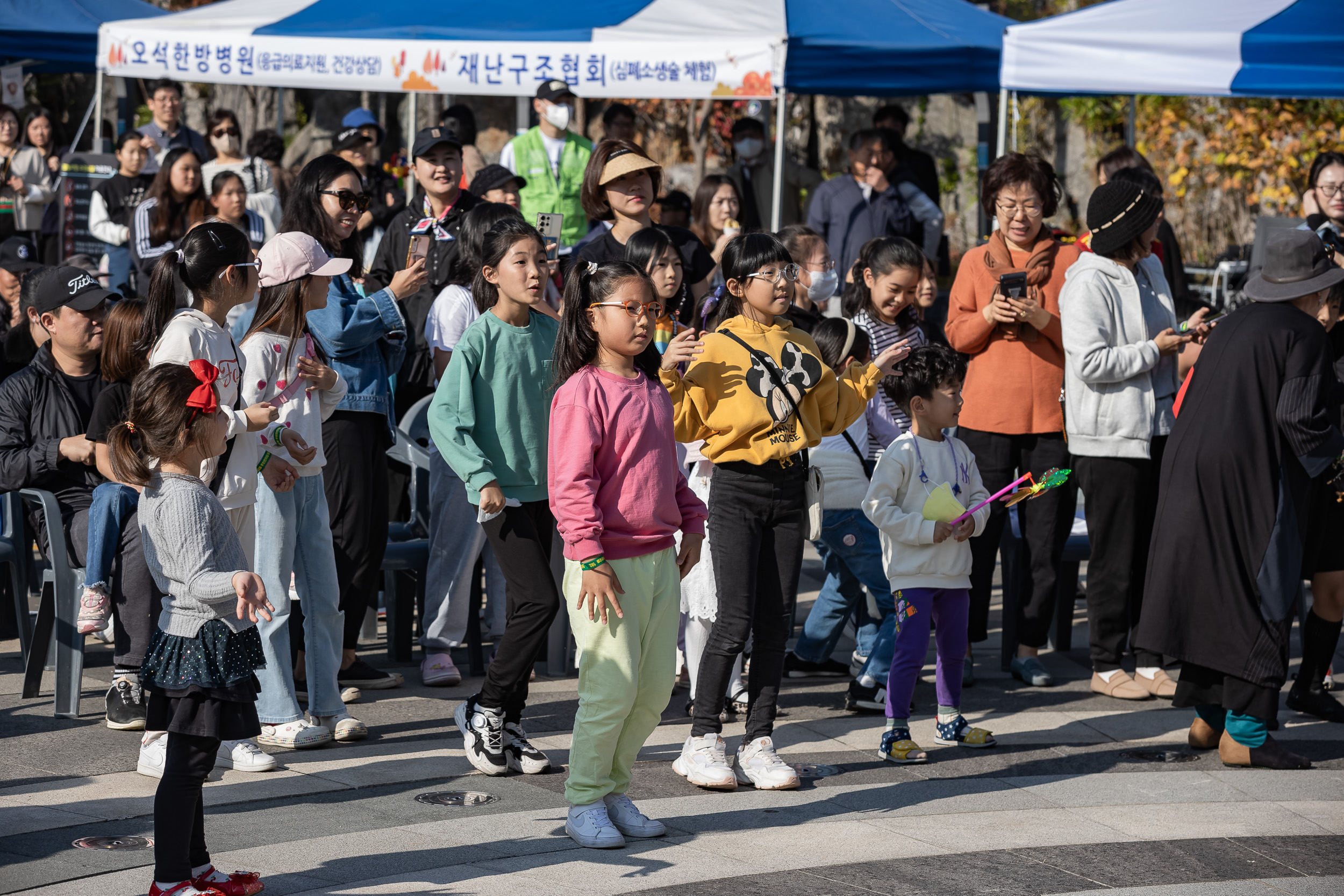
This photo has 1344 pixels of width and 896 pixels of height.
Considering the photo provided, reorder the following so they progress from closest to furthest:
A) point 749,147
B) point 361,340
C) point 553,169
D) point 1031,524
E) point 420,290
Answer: point 361,340 < point 1031,524 < point 420,290 < point 553,169 < point 749,147

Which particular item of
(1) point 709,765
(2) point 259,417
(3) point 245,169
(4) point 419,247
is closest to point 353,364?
(4) point 419,247

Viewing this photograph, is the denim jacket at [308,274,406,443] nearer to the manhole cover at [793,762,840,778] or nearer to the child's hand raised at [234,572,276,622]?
the child's hand raised at [234,572,276,622]

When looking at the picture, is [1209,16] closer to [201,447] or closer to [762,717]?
[762,717]

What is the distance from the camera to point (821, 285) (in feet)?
21.5

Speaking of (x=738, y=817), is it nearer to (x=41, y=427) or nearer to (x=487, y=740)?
(x=487, y=740)

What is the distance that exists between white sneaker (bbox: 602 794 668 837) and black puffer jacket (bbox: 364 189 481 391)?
3.04 m

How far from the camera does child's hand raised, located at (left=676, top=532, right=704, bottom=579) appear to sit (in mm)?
4629

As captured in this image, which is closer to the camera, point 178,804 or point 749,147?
point 178,804

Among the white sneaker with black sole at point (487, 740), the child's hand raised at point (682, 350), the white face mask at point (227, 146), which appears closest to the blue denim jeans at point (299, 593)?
the white sneaker with black sole at point (487, 740)

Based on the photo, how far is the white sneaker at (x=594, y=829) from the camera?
14.2ft

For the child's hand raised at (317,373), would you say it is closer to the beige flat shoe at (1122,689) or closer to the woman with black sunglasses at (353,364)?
the woman with black sunglasses at (353,364)

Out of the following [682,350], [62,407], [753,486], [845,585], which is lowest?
[845,585]

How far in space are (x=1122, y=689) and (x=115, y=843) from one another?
415cm

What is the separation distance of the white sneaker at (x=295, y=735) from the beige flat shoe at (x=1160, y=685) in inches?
136
